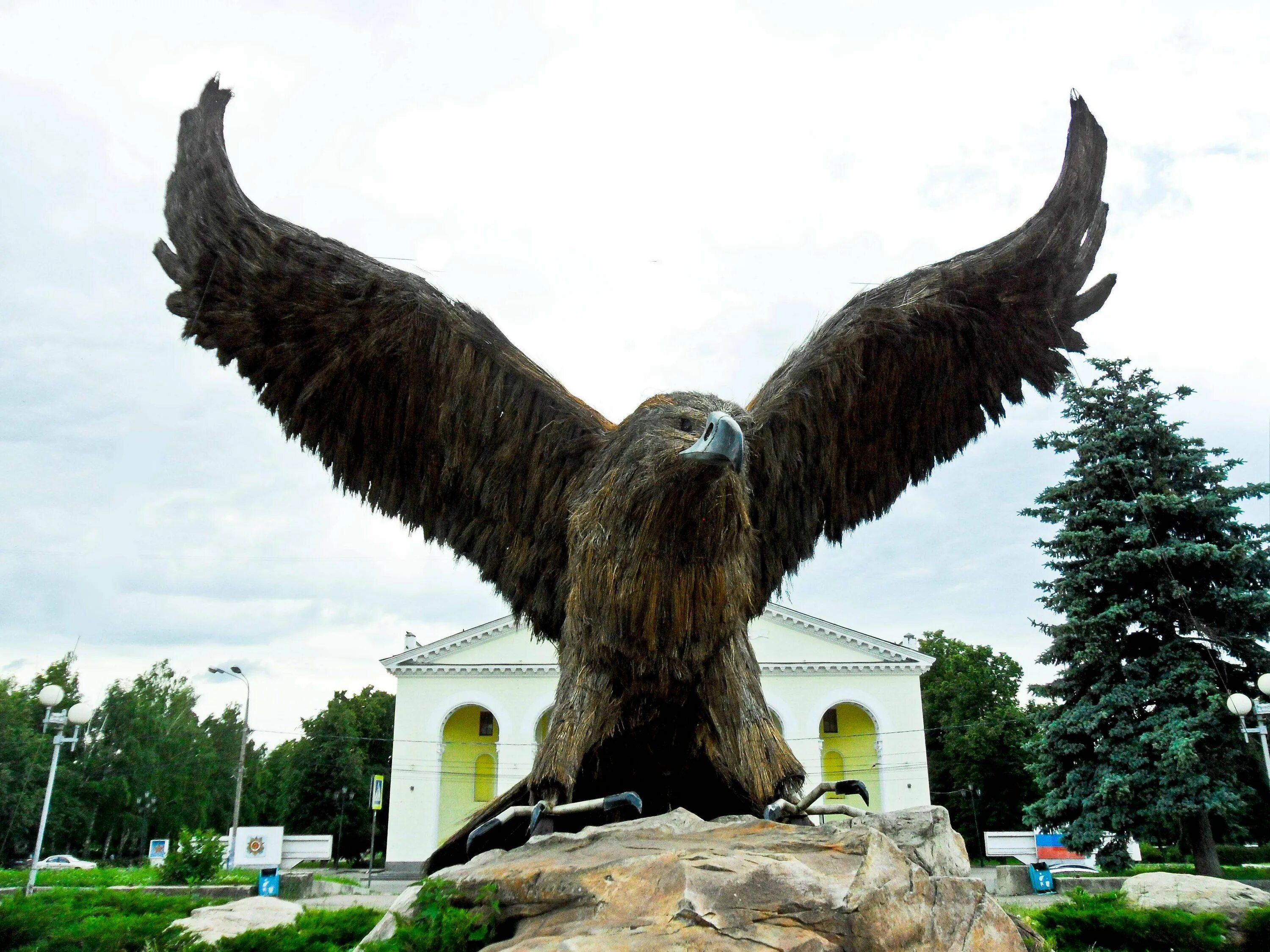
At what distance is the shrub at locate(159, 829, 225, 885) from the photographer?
1528 cm

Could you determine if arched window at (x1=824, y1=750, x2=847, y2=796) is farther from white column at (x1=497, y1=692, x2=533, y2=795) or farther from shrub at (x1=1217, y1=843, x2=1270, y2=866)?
shrub at (x1=1217, y1=843, x2=1270, y2=866)

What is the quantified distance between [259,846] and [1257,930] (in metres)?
28.6

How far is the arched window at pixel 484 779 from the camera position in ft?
95.5

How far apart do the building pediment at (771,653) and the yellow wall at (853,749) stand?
214 centimetres

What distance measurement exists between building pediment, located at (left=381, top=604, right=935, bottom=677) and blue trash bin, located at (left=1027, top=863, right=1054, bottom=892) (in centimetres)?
1022

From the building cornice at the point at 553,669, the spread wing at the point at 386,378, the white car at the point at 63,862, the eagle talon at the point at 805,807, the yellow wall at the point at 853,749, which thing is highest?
the building cornice at the point at 553,669

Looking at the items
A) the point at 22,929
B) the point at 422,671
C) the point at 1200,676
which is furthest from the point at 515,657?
the point at 22,929

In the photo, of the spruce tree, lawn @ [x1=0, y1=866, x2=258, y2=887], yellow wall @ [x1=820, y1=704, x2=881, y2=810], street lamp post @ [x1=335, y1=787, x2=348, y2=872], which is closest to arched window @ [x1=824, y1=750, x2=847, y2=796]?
yellow wall @ [x1=820, y1=704, x2=881, y2=810]

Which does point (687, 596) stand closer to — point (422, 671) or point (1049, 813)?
point (1049, 813)

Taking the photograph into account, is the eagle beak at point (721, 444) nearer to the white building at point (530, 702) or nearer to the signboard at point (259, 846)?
the white building at point (530, 702)

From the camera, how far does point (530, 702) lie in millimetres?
28375

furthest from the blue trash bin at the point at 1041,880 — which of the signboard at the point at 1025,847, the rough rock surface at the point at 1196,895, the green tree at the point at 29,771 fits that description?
the green tree at the point at 29,771

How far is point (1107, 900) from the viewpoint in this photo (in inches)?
299

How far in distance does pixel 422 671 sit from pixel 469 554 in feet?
80.4
